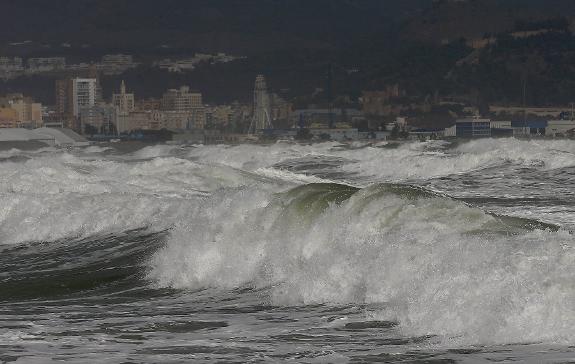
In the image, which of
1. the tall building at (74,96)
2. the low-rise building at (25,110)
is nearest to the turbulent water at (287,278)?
the low-rise building at (25,110)

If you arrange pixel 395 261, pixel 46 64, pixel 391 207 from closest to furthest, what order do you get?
pixel 395 261 → pixel 391 207 → pixel 46 64

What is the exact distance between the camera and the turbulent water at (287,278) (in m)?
13.1

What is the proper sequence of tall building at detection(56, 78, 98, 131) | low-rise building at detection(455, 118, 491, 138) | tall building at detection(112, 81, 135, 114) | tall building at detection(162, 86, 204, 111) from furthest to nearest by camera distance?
1. tall building at detection(112, 81, 135, 114)
2. tall building at detection(56, 78, 98, 131)
3. tall building at detection(162, 86, 204, 111)
4. low-rise building at detection(455, 118, 491, 138)

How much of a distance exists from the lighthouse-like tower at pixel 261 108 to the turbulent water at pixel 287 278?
107 metres

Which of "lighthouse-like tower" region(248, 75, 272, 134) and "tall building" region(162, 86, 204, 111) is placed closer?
"lighthouse-like tower" region(248, 75, 272, 134)

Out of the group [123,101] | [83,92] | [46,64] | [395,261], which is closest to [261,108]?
[123,101]

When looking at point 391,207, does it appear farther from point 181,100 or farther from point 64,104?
point 64,104

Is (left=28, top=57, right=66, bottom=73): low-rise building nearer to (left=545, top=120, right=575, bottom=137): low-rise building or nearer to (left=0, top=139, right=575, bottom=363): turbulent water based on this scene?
(left=545, top=120, right=575, bottom=137): low-rise building

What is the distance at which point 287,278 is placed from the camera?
1725 cm

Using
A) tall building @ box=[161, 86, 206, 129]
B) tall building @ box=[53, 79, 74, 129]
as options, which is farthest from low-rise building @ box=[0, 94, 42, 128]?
tall building @ box=[161, 86, 206, 129]

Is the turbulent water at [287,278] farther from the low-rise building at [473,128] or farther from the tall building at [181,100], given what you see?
the tall building at [181,100]

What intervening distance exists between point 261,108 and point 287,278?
133298mm

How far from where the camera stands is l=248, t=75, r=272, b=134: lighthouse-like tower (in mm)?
136375

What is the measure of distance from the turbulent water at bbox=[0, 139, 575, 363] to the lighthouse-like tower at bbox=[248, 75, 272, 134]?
106572 millimetres
